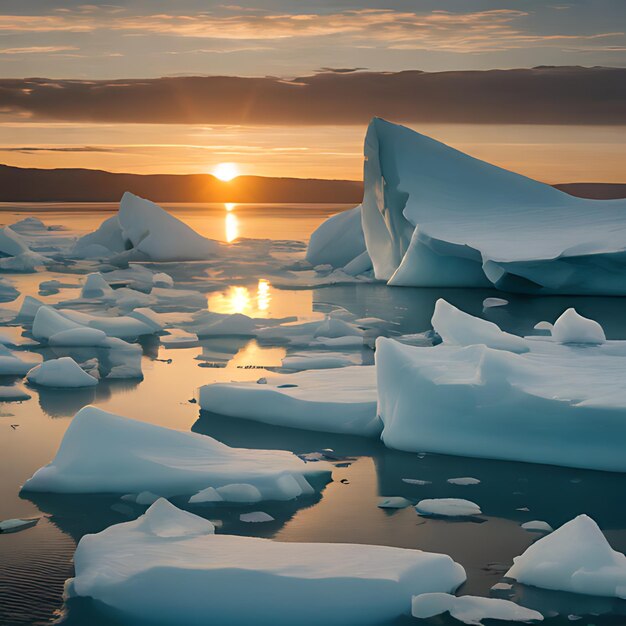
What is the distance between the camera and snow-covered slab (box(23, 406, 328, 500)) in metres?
4.95

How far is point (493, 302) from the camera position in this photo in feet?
43.3

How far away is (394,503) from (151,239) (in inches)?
629

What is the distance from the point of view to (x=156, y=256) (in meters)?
20.3

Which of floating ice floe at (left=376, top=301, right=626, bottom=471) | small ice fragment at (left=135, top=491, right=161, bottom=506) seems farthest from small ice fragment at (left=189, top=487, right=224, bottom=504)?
floating ice floe at (left=376, top=301, right=626, bottom=471)

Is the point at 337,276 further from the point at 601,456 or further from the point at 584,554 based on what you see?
the point at 584,554

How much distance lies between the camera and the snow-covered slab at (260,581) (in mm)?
3486

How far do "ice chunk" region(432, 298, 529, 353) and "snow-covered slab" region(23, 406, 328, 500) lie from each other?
263cm

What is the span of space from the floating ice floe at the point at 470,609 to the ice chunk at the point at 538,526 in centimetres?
96

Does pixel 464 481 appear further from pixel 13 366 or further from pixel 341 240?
pixel 341 240

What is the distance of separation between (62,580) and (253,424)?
2.70 m

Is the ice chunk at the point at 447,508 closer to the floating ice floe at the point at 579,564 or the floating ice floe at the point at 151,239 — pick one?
the floating ice floe at the point at 579,564

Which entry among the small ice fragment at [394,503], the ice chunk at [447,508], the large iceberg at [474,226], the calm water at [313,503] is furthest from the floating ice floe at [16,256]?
the ice chunk at [447,508]

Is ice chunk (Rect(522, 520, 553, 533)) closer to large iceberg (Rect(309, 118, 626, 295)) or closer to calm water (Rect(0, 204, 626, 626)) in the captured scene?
calm water (Rect(0, 204, 626, 626))

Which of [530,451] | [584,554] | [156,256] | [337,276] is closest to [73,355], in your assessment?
[530,451]
